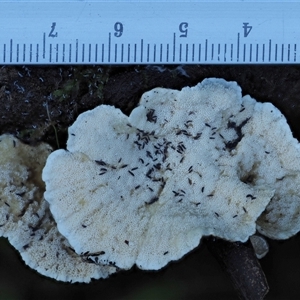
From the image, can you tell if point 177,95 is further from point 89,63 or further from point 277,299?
point 277,299

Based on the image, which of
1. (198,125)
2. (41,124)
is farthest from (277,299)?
(41,124)

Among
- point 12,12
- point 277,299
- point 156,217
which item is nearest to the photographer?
point 156,217

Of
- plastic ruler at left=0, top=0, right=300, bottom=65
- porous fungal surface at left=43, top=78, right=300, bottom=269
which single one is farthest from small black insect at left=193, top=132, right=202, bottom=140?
plastic ruler at left=0, top=0, right=300, bottom=65

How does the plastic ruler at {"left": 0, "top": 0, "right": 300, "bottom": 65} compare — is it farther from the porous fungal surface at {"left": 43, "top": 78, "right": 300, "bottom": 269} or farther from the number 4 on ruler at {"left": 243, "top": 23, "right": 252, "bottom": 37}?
the porous fungal surface at {"left": 43, "top": 78, "right": 300, "bottom": 269}

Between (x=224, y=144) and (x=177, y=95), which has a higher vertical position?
(x=177, y=95)

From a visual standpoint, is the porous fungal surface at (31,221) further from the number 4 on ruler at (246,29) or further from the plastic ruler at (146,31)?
the number 4 on ruler at (246,29)

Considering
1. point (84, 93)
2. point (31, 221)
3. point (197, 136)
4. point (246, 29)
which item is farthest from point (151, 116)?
point (31, 221)
